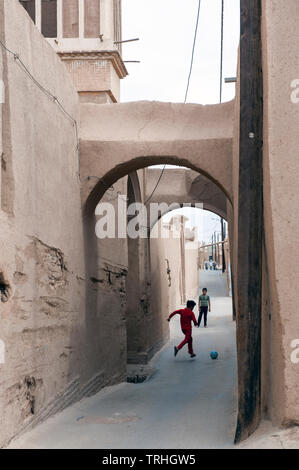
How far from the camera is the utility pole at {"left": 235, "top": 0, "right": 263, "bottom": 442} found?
515 centimetres

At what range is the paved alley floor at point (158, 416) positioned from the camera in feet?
17.3

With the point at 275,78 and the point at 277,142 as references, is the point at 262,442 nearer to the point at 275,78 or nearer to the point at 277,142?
the point at 277,142

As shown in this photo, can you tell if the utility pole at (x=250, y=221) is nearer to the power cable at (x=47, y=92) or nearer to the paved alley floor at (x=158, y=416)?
the paved alley floor at (x=158, y=416)

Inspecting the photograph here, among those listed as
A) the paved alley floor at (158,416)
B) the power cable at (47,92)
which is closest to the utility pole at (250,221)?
the paved alley floor at (158,416)

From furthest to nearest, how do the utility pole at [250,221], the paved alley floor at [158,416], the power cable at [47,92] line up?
the power cable at [47,92] → the paved alley floor at [158,416] → the utility pole at [250,221]

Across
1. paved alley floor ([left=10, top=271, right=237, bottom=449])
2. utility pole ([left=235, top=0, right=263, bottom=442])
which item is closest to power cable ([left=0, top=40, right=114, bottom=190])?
utility pole ([left=235, top=0, right=263, bottom=442])

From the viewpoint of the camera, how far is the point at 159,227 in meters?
16.9

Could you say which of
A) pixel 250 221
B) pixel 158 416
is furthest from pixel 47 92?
pixel 158 416

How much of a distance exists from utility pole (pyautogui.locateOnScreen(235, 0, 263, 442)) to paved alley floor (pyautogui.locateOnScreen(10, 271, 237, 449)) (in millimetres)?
542

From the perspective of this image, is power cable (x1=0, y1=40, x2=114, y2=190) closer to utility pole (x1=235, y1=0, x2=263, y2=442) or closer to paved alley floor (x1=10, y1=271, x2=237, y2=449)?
utility pole (x1=235, y1=0, x2=263, y2=442)

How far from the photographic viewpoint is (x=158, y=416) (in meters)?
6.54

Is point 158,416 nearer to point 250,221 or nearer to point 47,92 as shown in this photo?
point 250,221

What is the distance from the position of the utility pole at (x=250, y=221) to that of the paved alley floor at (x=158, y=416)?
1.78ft

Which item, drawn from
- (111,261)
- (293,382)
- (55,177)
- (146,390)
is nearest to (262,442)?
(293,382)
